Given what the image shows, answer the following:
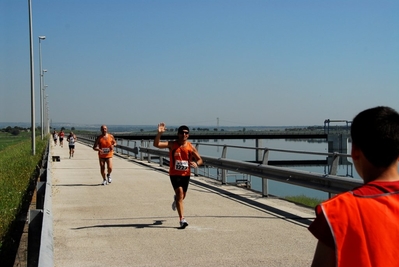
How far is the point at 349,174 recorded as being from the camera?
36.1 ft

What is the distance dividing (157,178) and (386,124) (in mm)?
17292

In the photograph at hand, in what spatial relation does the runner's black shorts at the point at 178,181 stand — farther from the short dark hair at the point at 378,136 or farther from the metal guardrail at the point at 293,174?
the short dark hair at the point at 378,136

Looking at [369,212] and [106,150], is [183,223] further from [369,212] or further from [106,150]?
[106,150]

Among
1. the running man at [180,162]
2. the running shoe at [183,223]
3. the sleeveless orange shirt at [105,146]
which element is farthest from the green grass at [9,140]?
the running shoe at [183,223]

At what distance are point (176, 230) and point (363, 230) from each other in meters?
7.33

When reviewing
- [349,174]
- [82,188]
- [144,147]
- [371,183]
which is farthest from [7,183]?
[371,183]

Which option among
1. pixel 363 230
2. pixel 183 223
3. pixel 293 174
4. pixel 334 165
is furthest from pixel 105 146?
pixel 363 230

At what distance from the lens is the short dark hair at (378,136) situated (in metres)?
2.58

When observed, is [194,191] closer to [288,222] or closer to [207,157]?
[207,157]

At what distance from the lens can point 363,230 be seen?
2.45 metres

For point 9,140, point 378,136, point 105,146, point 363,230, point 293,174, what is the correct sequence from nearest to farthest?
1. point 363,230
2. point 378,136
3. point 293,174
4. point 105,146
5. point 9,140

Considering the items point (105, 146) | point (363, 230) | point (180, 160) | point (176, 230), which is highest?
point (363, 230)

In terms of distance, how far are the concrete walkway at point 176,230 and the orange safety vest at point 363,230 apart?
15.8 ft

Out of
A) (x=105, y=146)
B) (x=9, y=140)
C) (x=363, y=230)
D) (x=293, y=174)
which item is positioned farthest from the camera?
(x=9, y=140)
